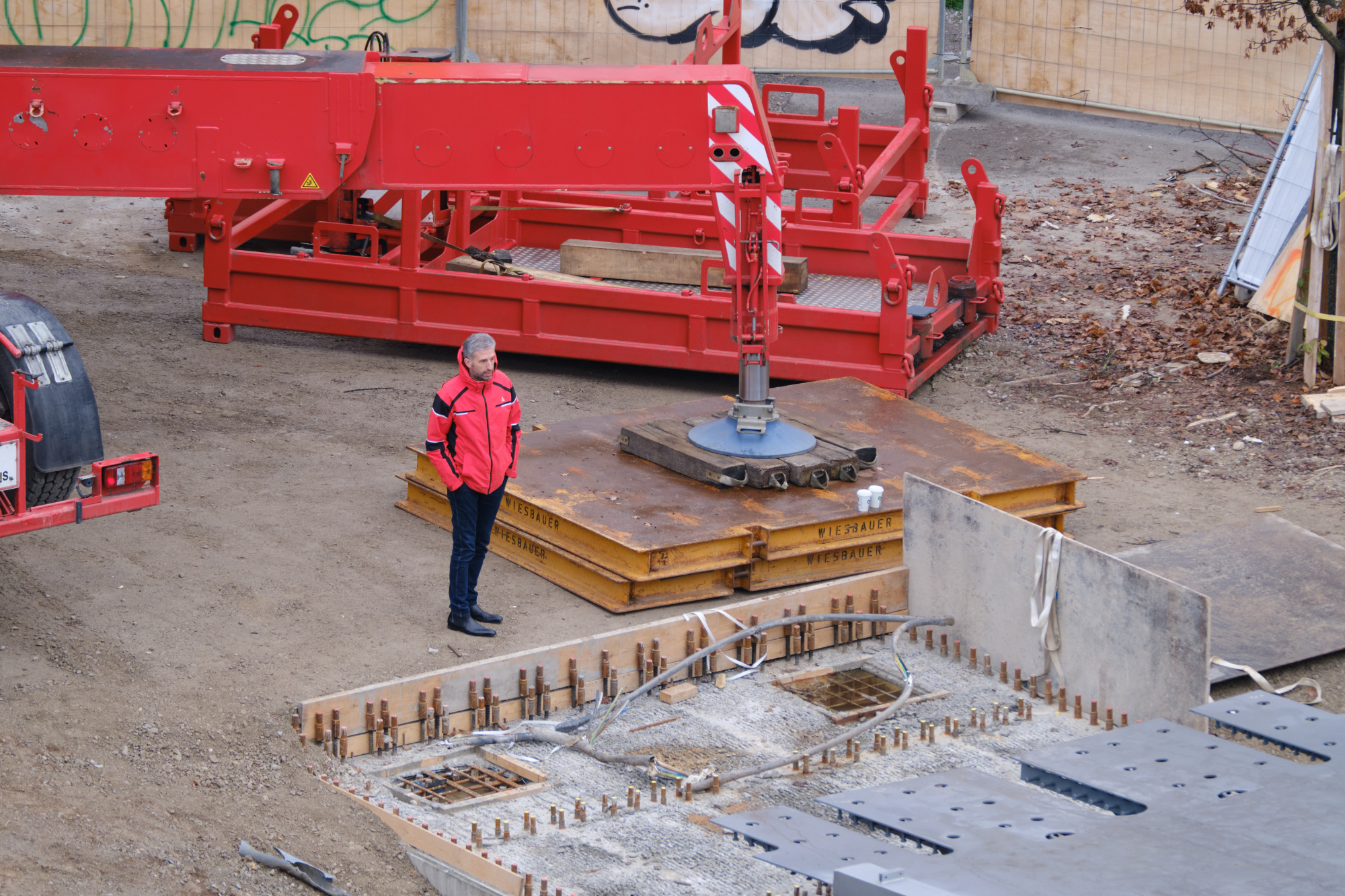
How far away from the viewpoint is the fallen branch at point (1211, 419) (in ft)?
38.8

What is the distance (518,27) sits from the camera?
21.8 meters

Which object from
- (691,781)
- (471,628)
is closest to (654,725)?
(691,781)

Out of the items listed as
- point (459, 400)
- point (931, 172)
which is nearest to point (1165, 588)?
point (459, 400)

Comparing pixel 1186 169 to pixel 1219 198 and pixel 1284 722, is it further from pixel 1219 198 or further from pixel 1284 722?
pixel 1284 722

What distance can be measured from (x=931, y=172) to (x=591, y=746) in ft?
44.3

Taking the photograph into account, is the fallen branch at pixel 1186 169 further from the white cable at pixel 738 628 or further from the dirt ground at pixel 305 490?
the white cable at pixel 738 628

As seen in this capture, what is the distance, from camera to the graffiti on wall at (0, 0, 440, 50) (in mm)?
21406

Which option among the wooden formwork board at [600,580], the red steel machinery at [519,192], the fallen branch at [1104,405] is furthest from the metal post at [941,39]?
the wooden formwork board at [600,580]

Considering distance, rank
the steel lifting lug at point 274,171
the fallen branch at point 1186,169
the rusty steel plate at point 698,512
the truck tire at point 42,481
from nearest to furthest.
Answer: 1. the truck tire at point 42,481
2. the rusty steel plate at point 698,512
3. the steel lifting lug at point 274,171
4. the fallen branch at point 1186,169

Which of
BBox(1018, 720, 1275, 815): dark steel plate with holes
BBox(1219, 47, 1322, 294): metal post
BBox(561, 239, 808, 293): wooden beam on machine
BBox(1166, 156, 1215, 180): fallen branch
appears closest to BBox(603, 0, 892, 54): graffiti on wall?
BBox(1166, 156, 1215, 180): fallen branch

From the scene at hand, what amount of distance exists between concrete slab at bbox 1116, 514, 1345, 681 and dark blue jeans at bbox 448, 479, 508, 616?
3487 mm

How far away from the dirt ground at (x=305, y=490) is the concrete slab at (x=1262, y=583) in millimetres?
226

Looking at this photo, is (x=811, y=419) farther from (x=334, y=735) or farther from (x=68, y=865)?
(x=68, y=865)

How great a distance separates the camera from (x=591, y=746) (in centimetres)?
691
